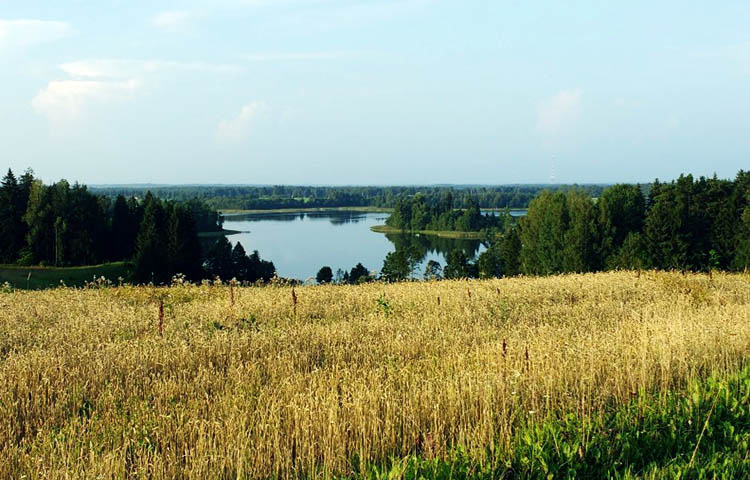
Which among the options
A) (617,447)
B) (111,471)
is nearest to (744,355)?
(617,447)

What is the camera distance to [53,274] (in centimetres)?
5628

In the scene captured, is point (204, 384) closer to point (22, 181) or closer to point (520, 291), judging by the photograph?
point (520, 291)

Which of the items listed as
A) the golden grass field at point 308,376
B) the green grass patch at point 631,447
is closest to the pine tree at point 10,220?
the golden grass field at point 308,376

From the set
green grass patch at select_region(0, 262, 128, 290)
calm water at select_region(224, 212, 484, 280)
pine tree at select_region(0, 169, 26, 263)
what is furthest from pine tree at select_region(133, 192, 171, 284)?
calm water at select_region(224, 212, 484, 280)

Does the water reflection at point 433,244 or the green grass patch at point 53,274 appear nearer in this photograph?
the green grass patch at point 53,274

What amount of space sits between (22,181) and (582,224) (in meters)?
62.6

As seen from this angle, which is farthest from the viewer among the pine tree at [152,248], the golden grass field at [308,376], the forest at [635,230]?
the pine tree at [152,248]

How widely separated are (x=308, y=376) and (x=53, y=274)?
5794cm

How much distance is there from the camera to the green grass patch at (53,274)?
159ft

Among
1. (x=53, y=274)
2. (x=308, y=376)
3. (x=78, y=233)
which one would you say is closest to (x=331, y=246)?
(x=78, y=233)

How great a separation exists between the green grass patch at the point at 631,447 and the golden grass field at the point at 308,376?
19 centimetres

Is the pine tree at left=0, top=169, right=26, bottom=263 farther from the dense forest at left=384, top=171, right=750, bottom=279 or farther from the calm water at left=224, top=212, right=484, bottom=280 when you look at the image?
the dense forest at left=384, top=171, right=750, bottom=279

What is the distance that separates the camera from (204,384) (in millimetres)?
6113

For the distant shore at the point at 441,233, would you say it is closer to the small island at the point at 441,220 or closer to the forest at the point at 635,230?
the small island at the point at 441,220
